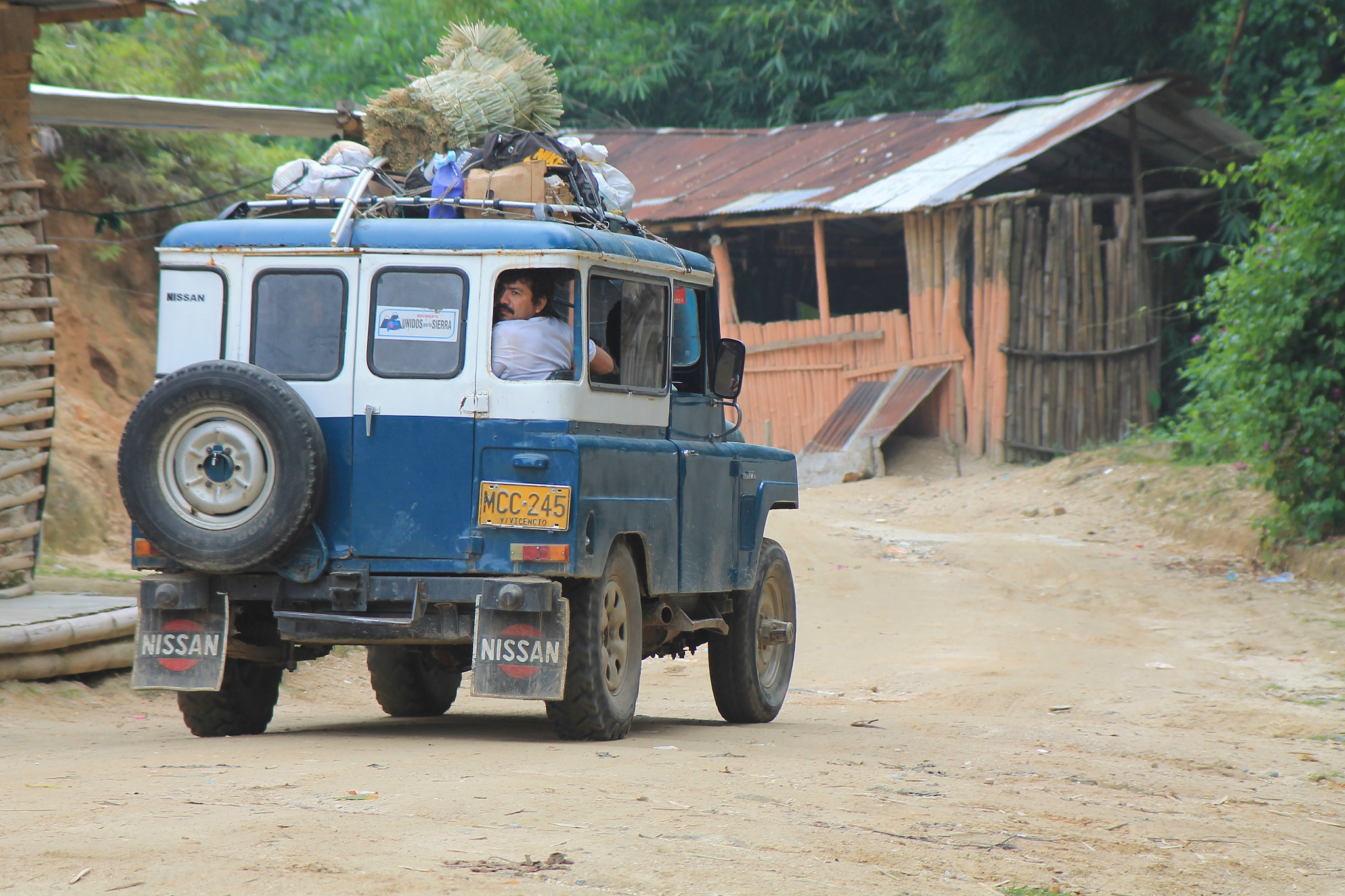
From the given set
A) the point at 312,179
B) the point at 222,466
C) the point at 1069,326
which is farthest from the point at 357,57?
the point at 222,466

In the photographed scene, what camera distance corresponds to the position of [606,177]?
26.4ft

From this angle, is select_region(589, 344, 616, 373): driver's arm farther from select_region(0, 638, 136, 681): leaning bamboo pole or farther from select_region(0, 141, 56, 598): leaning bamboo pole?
select_region(0, 141, 56, 598): leaning bamboo pole

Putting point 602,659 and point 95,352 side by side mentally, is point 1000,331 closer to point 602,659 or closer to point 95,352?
point 95,352

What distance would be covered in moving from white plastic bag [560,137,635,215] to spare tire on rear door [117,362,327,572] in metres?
2.32

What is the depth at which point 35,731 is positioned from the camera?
7.31m

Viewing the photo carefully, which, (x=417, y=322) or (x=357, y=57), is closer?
(x=417, y=322)

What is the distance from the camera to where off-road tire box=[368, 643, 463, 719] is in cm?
828

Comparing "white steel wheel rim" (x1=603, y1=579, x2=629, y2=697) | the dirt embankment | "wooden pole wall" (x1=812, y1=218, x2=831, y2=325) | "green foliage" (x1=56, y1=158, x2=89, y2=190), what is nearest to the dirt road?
"white steel wheel rim" (x1=603, y1=579, x2=629, y2=697)

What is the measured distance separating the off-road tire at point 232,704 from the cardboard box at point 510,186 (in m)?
2.34

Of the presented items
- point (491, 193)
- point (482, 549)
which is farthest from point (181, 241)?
point (482, 549)

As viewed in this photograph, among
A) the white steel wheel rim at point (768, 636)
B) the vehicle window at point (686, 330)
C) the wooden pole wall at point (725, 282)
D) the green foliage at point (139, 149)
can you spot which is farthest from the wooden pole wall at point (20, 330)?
the wooden pole wall at point (725, 282)

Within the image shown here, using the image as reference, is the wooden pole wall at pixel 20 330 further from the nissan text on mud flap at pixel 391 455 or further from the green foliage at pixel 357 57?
the green foliage at pixel 357 57

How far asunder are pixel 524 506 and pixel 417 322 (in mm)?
916

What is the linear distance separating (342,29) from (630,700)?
28.7m
